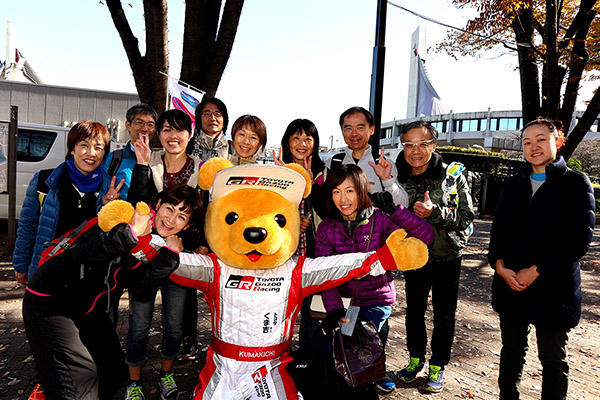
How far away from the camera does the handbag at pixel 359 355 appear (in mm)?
2467

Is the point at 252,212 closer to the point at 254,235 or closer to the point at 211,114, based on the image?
the point at 254,235

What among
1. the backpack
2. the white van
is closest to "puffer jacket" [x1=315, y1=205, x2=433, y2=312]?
the backpack

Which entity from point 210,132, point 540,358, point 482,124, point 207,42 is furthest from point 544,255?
point 482,124

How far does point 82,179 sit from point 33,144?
628 cm

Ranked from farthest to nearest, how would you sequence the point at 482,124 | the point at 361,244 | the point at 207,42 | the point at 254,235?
the point at 482,124, the point at 207,42, the point at 361,244, the point at 254,235

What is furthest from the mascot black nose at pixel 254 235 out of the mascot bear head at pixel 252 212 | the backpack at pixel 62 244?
the backpack at pixel 62 244

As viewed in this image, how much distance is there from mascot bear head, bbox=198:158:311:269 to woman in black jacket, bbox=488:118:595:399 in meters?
1.56

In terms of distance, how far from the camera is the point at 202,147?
12.5 feet

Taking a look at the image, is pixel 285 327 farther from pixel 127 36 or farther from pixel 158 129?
pixel 127 36

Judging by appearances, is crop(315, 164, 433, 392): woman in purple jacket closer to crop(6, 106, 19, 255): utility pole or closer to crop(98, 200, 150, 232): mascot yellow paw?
crop(98, 200, 150, 232): mascot yellow paw

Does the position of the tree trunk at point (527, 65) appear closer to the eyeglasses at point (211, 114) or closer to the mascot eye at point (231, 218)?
the eyeglasses at point (211, 114)

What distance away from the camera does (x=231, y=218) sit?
2441 mm

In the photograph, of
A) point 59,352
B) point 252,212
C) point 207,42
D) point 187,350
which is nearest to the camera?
point 59,352

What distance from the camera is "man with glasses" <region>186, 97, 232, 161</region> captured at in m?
3.79
